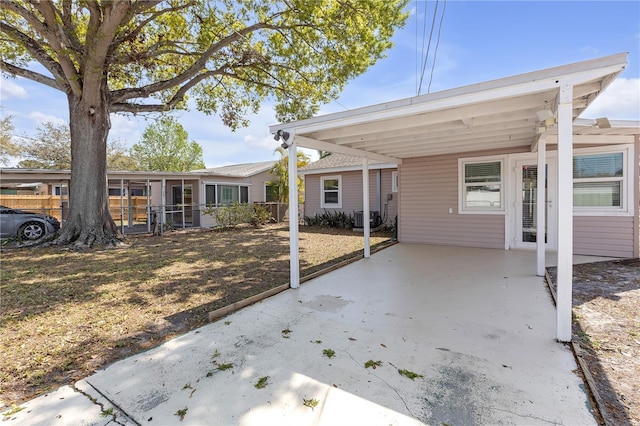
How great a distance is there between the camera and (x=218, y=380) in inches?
90.2

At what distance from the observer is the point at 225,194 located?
15828 millimetres

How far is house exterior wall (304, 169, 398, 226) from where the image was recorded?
12.2 m

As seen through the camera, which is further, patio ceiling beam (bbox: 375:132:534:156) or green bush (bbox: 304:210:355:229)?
green bush (bbox: 304:210:355:229)

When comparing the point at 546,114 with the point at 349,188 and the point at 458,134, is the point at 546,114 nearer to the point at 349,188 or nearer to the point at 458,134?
the point at 458,134

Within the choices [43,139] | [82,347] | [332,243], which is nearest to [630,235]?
[332,243]

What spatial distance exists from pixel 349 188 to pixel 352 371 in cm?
1107

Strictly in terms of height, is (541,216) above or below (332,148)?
below

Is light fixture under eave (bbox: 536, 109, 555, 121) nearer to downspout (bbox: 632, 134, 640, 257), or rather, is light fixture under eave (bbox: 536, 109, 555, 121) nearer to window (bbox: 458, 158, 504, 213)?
window (bbox: 458, 158, 504, 213)

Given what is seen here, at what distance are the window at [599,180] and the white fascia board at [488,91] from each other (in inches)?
201

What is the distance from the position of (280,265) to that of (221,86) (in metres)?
9.10

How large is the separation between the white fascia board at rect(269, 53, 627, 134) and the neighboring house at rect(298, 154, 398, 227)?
758cm

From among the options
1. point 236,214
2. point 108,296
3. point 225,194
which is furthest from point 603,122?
point 225,194

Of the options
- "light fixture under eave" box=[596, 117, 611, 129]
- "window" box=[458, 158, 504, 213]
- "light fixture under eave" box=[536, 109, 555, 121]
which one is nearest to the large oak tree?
"window" box=[458, 158, 504, 213]

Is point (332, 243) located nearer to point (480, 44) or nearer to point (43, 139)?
point (480, 44)
